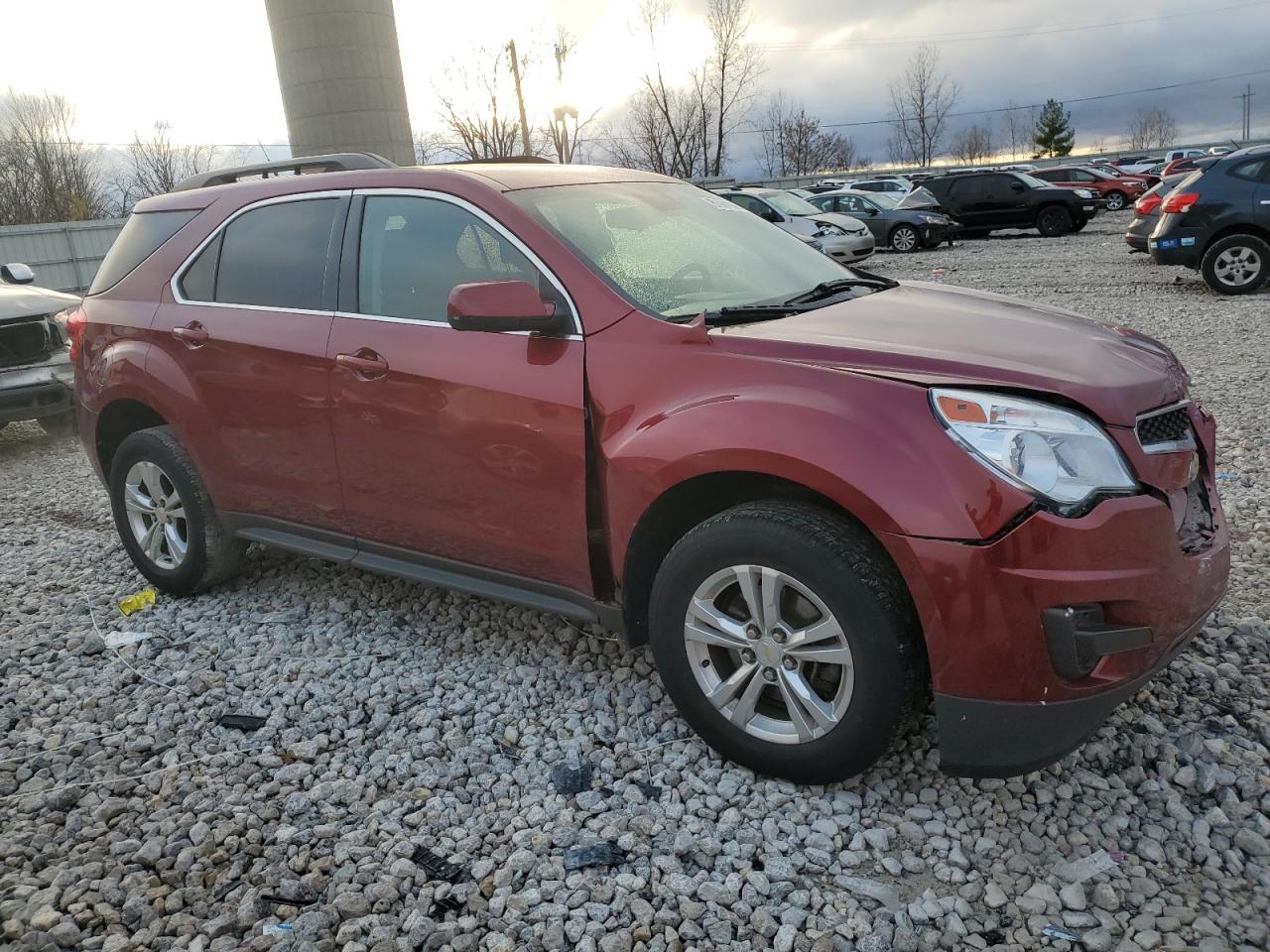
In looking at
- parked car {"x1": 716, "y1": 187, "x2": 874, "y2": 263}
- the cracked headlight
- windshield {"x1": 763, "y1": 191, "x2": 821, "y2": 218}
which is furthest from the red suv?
windshield {"x1": 763, "y1": 191, "x2": 821, "y2": 218}

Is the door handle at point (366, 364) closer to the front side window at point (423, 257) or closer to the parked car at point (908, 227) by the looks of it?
the front side window at point (423, 257)

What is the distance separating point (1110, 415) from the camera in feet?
8.57

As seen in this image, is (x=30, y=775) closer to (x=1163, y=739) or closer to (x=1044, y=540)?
(x=1044, y=540)

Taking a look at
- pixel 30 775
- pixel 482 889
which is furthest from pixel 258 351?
pixel 482 889

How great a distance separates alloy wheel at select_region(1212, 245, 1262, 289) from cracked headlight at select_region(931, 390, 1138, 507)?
1145 cm

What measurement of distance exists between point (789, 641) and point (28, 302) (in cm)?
773

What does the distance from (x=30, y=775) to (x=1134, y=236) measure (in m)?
16.0

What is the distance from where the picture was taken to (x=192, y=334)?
4289 mm

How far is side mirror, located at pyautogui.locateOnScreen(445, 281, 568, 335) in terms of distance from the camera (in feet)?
10.2

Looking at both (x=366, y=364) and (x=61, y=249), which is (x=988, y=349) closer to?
A: (x=366, y=364)

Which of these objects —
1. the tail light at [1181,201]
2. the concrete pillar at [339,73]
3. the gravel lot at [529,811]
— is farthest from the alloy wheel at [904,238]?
the gravel lot at [529,811]

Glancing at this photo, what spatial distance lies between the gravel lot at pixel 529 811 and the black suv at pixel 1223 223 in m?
9.38

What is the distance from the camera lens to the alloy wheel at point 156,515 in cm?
464

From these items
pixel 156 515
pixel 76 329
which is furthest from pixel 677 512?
pixel 76 329
